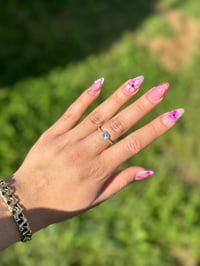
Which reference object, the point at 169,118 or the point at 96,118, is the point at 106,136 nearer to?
the point at 96,118

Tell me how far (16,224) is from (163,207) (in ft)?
9.33

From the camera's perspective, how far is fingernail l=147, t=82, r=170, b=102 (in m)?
2.25

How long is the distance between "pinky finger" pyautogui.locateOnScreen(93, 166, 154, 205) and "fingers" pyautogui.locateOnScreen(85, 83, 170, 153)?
127 mm

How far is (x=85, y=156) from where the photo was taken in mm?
2307

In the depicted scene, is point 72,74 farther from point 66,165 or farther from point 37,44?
point 66,165

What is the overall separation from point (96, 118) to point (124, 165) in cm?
295

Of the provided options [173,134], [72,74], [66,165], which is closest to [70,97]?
[72,74]

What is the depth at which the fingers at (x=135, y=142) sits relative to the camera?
2291mm

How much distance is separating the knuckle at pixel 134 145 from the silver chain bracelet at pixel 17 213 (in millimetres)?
495

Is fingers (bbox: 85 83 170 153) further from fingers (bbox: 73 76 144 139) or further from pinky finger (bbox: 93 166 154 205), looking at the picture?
pinky finger (bbox: 93 166 154 205)

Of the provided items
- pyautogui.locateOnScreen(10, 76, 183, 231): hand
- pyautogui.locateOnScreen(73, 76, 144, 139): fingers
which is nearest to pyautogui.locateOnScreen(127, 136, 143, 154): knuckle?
pyautogui.locateOnScreen(10, 76, 183, 231): hand

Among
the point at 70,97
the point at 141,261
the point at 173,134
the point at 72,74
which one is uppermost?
the point at 72,74

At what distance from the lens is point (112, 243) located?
424cm

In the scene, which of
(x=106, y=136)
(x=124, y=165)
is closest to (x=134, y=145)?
(x=106, y=136)
